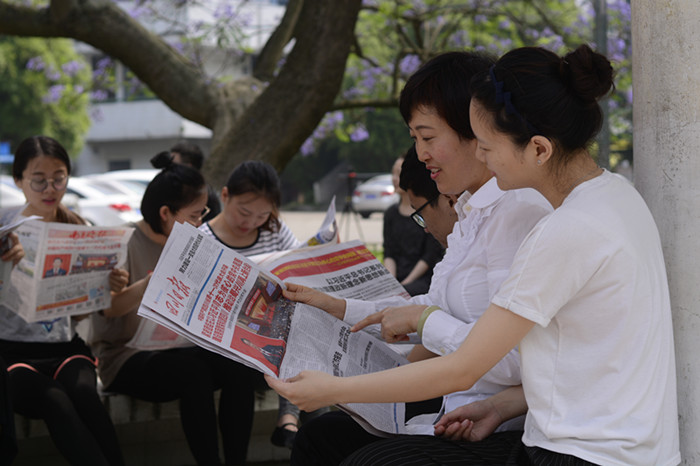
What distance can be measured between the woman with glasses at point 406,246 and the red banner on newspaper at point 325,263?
8.09 feet

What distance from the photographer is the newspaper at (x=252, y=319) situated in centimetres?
188

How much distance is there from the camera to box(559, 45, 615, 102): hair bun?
1.64 metres

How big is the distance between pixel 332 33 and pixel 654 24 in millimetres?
3307

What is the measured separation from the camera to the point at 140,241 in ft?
11.7

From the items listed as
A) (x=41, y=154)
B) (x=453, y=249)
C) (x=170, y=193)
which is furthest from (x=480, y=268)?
(x=41, y=154)

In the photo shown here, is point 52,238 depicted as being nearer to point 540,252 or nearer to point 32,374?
point 32,374

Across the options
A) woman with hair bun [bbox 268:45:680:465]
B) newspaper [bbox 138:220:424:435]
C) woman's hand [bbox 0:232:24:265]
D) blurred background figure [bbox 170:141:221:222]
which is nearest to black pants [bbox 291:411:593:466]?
woman with hair bun [bbox 268:45:680:465]

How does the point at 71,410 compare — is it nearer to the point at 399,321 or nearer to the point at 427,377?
the point at 399,321

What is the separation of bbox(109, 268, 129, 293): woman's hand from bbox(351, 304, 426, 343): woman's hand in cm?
149

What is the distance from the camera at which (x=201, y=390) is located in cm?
323

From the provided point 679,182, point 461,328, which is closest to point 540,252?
point 461,328

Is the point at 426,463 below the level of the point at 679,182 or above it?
below

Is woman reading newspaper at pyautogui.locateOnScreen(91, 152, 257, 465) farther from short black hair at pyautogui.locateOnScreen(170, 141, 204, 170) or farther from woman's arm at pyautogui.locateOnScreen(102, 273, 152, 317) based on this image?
short black hair at pyautogui.locateOnScreen(170, 141, 204, 170)

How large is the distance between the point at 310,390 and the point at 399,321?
1.23ft
